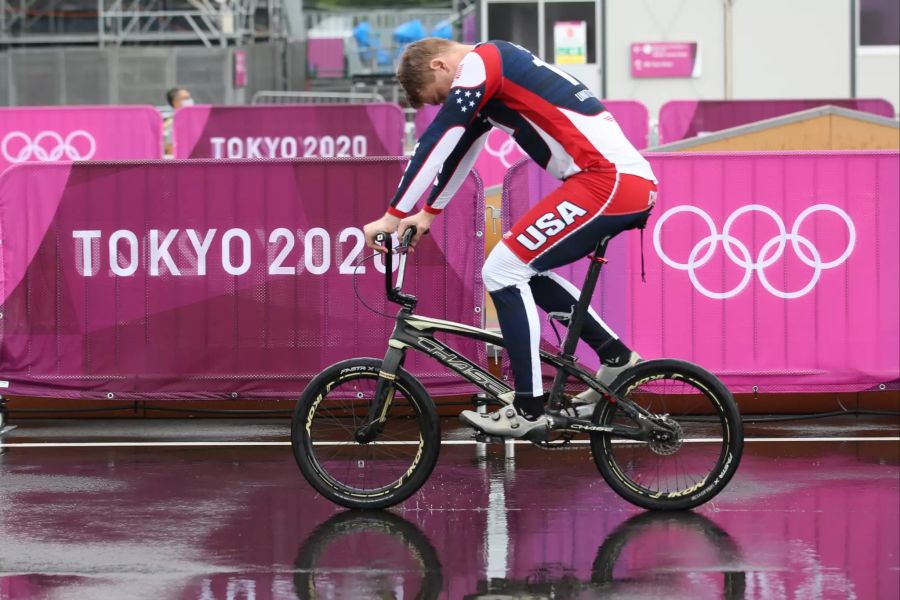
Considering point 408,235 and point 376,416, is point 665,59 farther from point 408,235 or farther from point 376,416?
point 408,235

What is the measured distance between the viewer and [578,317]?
6723 mm

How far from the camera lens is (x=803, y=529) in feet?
21.3

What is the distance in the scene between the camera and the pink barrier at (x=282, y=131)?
60.0 ft

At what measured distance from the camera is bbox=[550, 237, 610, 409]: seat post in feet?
21.8

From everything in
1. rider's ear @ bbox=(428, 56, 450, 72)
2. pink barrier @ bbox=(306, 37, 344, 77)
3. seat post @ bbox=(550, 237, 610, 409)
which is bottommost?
seat post @ bbox=(550, 237, 610, 409)

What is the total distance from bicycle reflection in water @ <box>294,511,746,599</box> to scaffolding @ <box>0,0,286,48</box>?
2678cm

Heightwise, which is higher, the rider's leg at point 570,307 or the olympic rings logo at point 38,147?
the olympic rings logo at point 38,147

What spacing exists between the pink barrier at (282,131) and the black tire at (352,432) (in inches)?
455

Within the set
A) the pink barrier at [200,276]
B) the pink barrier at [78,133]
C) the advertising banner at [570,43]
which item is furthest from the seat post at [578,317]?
the advertising banner at [570,43]

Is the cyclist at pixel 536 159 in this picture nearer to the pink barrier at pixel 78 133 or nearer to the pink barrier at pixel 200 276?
the pink barrier at pixel 200 276

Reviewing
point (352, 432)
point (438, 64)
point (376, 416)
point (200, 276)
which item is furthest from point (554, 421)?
point (200, 276)

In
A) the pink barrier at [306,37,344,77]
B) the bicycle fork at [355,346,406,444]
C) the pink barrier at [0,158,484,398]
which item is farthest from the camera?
the pink barrier at [306,37,344,77]

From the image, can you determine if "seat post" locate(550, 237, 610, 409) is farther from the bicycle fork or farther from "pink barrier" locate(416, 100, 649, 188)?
"pink barrier" locate(416, 100, 649, 188)

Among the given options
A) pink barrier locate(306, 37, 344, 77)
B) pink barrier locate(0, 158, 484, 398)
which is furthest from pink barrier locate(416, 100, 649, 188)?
pink barrier locate(306, 37, 344, 77)
